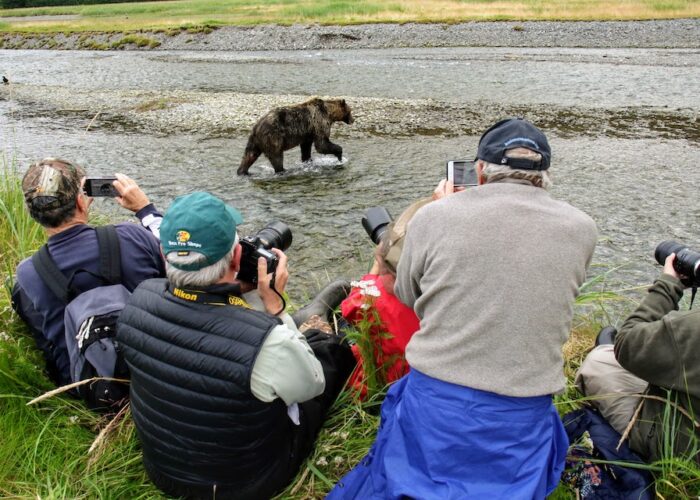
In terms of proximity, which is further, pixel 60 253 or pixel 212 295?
pixel 60 253

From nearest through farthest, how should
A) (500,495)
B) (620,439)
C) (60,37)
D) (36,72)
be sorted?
(500,495) < (620,439) < (36,72) < (60,37)

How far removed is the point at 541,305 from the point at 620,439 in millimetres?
1117

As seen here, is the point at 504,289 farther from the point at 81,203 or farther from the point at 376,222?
the point at 81,203

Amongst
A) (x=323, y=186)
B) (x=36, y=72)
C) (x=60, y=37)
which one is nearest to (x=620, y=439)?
(x=323, y=186)

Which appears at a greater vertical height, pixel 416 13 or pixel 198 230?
pixel 198 230

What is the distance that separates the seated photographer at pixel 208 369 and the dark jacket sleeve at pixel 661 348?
1.34 metres

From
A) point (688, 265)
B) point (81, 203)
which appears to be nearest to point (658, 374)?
point (688, 265)

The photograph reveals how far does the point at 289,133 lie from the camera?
8.63 metres

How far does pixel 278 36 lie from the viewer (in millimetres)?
29688

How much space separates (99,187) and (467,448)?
2.67 m

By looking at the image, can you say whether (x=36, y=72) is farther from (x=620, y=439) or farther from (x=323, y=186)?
(x=620, y=439)

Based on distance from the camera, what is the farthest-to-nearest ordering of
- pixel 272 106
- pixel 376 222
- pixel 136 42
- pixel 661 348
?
1. pixel 136 42
2. pixel 272 106
3. pixel 376 222
4. pixel 661 348

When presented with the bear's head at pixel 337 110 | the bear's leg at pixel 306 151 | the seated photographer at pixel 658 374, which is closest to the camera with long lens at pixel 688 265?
the seated photographer at pixel 658 374

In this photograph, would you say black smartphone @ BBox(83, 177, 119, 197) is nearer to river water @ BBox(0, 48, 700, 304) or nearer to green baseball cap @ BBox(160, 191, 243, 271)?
green baseball cap @ BBox(160, 191, 243, 271)
